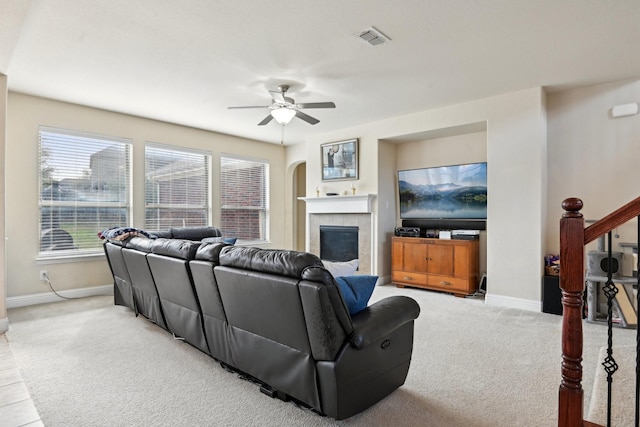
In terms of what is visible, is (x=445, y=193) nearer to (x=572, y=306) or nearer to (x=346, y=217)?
(x=346, y=217)

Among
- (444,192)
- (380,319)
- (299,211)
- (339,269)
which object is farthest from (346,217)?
(380,319)

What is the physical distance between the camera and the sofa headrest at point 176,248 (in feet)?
8.68

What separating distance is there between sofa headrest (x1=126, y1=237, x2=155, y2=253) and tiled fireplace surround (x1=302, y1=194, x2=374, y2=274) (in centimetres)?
341

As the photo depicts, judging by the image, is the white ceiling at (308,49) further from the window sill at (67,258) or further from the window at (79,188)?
the window sill at (67,258)

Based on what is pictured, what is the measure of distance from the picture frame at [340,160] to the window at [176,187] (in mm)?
2114

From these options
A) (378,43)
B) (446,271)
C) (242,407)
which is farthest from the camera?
(446,271)

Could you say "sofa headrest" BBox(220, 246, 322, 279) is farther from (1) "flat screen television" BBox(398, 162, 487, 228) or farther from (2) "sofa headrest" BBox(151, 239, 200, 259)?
(1) "flat screen television" BBox(398, 162, 487, 228)

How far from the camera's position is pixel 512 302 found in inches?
172

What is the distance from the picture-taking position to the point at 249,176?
712 cm

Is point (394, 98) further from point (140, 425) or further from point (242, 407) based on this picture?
point (140, 425)

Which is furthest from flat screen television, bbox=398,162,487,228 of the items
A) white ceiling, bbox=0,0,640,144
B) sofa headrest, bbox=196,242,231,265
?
sofa headrest, bbox=196,242,231,265

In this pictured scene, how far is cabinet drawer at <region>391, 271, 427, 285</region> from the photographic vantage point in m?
5.30

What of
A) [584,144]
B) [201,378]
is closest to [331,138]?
[584,144]

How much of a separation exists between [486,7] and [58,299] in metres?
5.70
